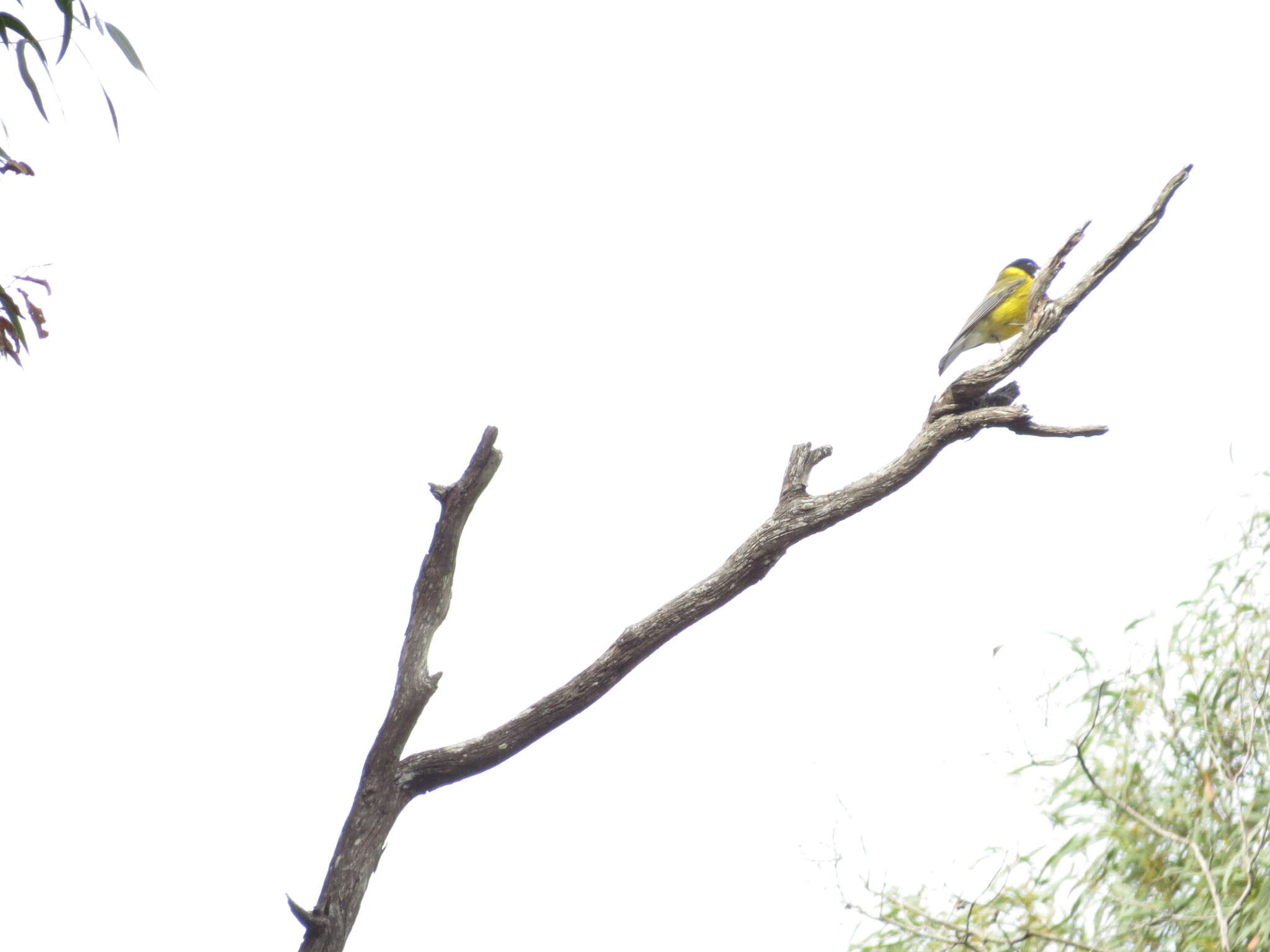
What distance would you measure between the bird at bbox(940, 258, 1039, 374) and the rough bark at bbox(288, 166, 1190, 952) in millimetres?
1511

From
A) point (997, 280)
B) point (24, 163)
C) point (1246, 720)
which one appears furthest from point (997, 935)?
point (24, 163)

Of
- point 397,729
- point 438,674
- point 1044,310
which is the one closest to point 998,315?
point 1044,310

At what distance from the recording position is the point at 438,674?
89.7 inches

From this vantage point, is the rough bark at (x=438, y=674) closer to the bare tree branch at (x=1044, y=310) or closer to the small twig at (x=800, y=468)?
the small twig at (x=800, y=468)

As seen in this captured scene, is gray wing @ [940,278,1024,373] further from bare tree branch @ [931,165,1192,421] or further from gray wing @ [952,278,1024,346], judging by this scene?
bare tree branch @ [931,165,1192,421]

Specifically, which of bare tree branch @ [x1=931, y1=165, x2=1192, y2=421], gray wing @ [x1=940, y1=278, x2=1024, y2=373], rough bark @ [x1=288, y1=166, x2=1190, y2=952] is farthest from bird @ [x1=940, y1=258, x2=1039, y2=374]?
rough bark @ [x1=288, y1=166, x2=1190, y2=952]

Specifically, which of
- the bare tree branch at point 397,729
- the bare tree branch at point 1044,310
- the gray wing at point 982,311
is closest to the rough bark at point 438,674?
the bare tree branch at point 397,729

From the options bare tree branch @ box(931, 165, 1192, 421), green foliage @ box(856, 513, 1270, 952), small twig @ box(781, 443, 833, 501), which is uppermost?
bare tree branch @ box(931, 165, 1192, 421)

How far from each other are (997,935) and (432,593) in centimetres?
151

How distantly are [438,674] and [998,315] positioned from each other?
2.46 meters

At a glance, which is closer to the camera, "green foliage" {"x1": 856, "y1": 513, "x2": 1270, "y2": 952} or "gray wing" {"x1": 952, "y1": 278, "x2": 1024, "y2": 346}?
"green foliage" {"x1": 856, "y1": 513, "x2": 1270, "y2": 952}

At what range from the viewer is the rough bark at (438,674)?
2.17 m

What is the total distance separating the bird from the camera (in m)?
3.81

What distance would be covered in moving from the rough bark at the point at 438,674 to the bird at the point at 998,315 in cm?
151
